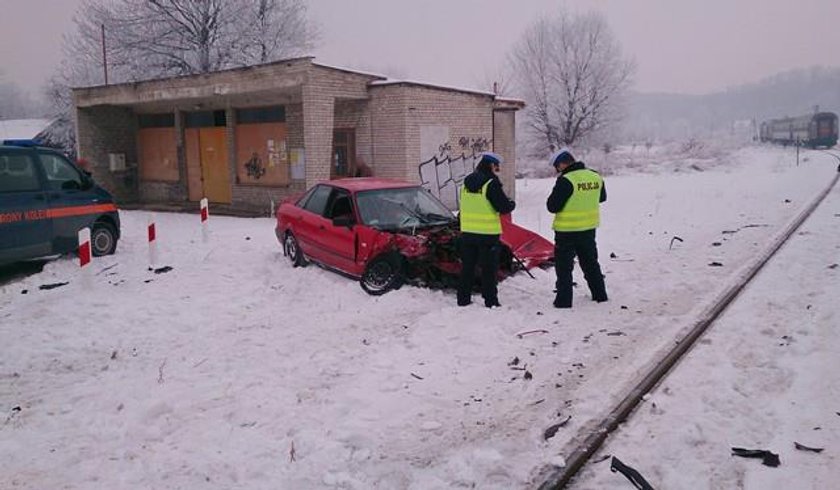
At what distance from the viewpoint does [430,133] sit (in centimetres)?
1867

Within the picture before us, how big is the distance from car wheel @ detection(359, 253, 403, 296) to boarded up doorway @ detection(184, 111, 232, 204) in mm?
13752

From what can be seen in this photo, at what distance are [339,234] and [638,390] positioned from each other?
524 centimetres

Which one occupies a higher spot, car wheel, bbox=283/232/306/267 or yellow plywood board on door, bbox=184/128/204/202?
yellow plywood board on door, bbox=184/128/204/202

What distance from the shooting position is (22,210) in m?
10.2

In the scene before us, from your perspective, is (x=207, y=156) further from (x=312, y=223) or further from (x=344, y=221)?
(x=344, y=221)

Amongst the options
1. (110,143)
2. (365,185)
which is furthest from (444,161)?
(110,143)

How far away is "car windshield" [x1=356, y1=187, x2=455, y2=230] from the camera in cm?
934

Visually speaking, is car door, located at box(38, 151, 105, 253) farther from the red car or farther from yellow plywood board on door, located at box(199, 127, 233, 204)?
yellow plywood board on door, located at box(199, 127, 233, 204)

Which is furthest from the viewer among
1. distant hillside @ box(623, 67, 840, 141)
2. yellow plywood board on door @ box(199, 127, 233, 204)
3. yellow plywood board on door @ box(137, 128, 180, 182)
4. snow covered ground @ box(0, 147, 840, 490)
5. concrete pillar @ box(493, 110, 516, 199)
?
distant hillside @ box(623, 67, 840, 141)

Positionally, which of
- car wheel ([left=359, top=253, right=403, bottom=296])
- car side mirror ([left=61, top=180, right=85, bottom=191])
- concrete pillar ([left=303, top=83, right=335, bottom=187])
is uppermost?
concrete pillar ([left=303, top=83, right=335, bottom=187])

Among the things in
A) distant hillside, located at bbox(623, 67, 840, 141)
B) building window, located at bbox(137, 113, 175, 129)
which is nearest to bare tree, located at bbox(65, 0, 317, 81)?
building window, located at bbox(137, 113, 175, 129)

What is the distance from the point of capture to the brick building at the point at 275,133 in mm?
17203

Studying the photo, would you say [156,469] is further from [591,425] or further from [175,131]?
[175,131]

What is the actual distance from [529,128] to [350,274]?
142ft
